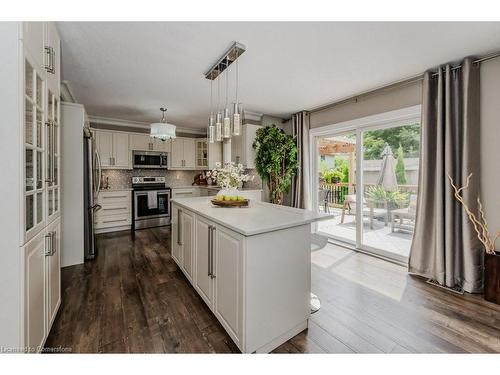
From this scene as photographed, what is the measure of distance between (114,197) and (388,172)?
510 centimetres

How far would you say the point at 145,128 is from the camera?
533 cm

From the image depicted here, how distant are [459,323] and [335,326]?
1.02m

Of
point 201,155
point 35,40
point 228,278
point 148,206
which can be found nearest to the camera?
point 35,40

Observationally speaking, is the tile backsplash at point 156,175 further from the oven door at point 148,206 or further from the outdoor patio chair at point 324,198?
the outdoor patio chair at point 324,198

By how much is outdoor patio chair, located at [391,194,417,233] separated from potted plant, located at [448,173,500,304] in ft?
2.20

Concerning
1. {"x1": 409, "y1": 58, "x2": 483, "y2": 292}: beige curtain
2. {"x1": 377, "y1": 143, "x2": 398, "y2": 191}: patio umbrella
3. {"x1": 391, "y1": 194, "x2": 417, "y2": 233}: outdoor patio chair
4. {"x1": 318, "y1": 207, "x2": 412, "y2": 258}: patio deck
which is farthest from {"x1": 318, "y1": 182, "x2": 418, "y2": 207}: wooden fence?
{"x1": 409, "y1": 58, "x2": 483, "y2": 292}: beige curtain

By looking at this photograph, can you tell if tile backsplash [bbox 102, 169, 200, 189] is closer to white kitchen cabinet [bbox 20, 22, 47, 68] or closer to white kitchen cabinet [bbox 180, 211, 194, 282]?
white kitchen cabinet [bbox 180, 211, 194, 282]

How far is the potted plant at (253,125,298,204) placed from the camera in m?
4.14

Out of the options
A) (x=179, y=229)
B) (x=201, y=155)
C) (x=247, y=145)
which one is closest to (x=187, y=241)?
(x=179, y=229)

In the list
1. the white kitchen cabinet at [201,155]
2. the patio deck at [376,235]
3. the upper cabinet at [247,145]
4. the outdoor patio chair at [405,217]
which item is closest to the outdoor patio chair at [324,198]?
the patio deck at [376,235]

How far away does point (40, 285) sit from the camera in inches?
55.1

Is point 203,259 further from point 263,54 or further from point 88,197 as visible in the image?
point 88,197
